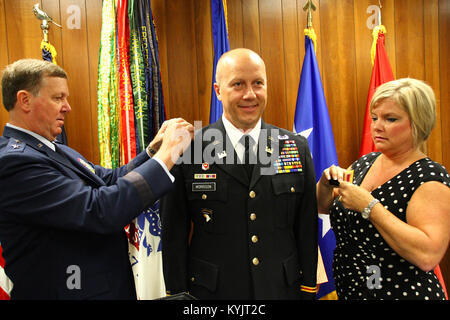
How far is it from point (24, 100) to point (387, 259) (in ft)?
5.29

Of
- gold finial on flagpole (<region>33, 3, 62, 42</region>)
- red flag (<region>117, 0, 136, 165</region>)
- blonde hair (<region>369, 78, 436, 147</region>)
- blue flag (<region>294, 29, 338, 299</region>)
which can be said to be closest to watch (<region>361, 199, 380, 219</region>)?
blonde hair (<region>369, 78, 436, 147</region>)

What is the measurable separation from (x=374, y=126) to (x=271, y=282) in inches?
32.7

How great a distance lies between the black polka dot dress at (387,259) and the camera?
1326 mm

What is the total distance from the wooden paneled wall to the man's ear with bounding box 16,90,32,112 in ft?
5.11

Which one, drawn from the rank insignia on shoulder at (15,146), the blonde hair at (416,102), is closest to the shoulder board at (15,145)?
the rank insignia on shoulder at (15,146)

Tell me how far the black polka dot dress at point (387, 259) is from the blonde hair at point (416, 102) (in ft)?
0.47

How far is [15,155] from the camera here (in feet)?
3.80

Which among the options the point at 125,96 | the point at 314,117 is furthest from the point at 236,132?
the point at 314,117

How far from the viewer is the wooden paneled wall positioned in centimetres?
278

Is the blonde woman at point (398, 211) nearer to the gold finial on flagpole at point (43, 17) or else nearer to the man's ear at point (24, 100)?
the man's ear at point (24, 100)

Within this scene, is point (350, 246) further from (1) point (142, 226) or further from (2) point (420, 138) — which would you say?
(1) point (142, 226)

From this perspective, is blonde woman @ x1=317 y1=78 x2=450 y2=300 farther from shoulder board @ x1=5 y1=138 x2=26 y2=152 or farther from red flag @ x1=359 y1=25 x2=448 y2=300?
shoulder board @ x1=5 y1=138 x2=26 y2=152

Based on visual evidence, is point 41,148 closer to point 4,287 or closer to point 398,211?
point 4,287

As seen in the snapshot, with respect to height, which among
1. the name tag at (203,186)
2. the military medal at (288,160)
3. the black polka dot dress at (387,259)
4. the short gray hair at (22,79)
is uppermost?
the short gray hair at (22,79)
